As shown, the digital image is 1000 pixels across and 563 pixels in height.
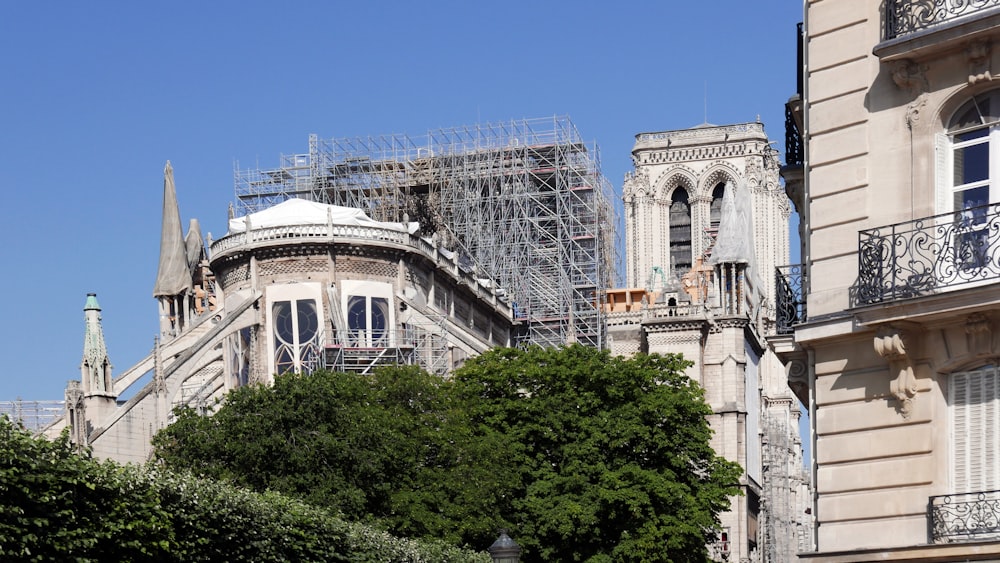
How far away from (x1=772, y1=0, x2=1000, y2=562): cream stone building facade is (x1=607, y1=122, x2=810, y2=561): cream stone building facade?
91.9 feet

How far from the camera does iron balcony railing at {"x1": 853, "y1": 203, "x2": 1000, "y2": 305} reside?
18688mm

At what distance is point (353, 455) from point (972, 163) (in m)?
30.8

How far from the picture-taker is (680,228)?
127812 mm

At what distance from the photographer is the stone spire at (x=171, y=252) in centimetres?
8794

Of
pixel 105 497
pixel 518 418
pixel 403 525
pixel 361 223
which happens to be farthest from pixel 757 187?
pixel 105 497

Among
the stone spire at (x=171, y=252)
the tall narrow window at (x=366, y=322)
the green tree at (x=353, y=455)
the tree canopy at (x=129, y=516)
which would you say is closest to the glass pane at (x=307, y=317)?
the tall narrow window at (x=366, y=322)

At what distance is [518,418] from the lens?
55.3m

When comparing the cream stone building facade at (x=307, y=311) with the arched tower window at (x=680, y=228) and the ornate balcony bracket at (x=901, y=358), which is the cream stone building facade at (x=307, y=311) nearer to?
the arched tower window at (x=680, y=228)

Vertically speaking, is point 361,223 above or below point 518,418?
above

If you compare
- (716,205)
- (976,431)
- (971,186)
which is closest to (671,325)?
(716,205)

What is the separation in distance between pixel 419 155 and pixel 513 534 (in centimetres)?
5323

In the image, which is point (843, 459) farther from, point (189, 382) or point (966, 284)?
point (189, 382)

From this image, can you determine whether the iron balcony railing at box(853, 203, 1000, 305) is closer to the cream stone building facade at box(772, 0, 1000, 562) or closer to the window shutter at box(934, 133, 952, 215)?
the cream stone building facade at box(772, 0, 1000, 562)

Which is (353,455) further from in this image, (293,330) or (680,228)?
(680,228)
